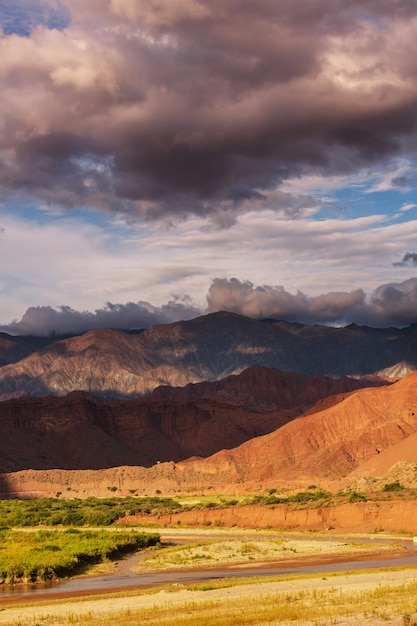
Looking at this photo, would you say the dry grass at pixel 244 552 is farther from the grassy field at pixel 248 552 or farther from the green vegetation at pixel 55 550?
the green vegetation at pixel 55 550

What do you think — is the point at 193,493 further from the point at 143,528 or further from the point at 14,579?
the point at 14,579

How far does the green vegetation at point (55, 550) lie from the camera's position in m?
50.9

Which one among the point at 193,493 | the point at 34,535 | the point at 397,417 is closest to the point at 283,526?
the point at 34,535

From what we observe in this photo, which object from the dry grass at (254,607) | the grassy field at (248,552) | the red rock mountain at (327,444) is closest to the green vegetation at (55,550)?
the grassy field at (248,552)

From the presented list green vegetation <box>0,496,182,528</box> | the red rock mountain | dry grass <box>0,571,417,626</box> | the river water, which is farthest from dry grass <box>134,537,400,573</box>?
the red rock mountain

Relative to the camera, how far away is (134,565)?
58312mm

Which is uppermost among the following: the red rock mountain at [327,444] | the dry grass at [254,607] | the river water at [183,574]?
the dry grass at [254,607]

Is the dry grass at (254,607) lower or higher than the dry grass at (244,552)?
higher

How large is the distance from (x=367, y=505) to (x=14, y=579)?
42.3 metres

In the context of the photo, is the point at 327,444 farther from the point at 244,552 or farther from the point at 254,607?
the point at 254,607

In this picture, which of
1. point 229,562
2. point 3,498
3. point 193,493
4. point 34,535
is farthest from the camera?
point 3,498

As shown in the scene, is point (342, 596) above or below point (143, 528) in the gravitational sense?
above

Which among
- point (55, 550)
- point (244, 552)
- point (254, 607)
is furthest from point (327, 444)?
point (254, 607)

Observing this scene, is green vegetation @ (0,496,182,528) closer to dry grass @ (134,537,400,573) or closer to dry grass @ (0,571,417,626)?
dry grass @ (134,537,400,573)
